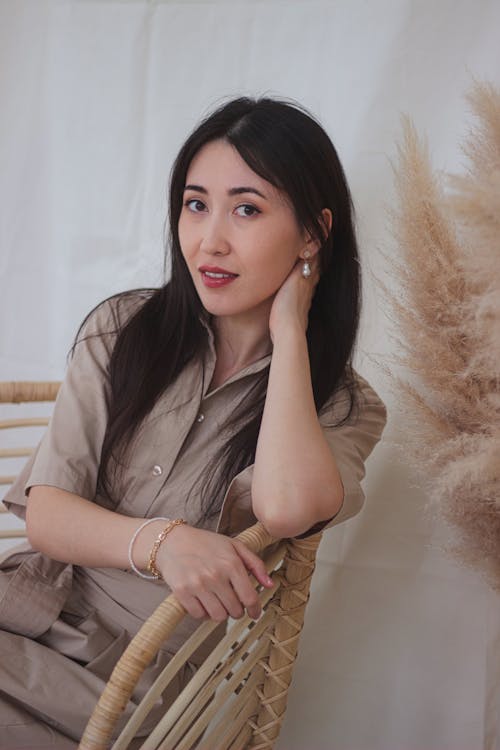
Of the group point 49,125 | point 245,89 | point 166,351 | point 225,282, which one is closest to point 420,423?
point 225,282

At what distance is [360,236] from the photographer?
1.60 metres

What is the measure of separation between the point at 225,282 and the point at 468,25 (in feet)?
2.02

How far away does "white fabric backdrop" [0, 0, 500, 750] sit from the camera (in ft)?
5.09

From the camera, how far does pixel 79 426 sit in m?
1.30

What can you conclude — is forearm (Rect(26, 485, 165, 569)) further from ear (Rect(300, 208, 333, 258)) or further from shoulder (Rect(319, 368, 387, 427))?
ear (Rect(300, 208, 333, 258))

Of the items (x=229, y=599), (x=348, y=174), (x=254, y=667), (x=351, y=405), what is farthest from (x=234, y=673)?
(x=348, y=174)

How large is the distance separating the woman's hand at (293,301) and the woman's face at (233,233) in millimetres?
30

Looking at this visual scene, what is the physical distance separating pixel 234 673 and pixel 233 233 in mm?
584

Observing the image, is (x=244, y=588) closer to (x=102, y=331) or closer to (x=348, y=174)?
(x=102, y=331)

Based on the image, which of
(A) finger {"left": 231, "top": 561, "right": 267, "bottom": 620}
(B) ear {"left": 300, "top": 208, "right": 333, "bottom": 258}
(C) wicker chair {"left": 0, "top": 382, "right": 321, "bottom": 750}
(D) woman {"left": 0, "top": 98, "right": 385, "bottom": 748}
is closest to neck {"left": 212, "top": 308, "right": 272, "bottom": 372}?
(D) woman {"left": 0, "top": 98, "right": 385, "bottom": 748}

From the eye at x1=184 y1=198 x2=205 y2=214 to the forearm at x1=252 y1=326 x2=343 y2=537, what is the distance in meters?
0.26

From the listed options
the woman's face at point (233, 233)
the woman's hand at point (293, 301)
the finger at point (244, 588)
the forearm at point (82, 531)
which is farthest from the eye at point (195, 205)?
the finger at point (244, 588)

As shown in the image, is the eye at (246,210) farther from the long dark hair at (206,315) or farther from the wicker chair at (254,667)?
the wicker chair at (254,667)

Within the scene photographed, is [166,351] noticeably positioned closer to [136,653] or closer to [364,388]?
[364,388]
